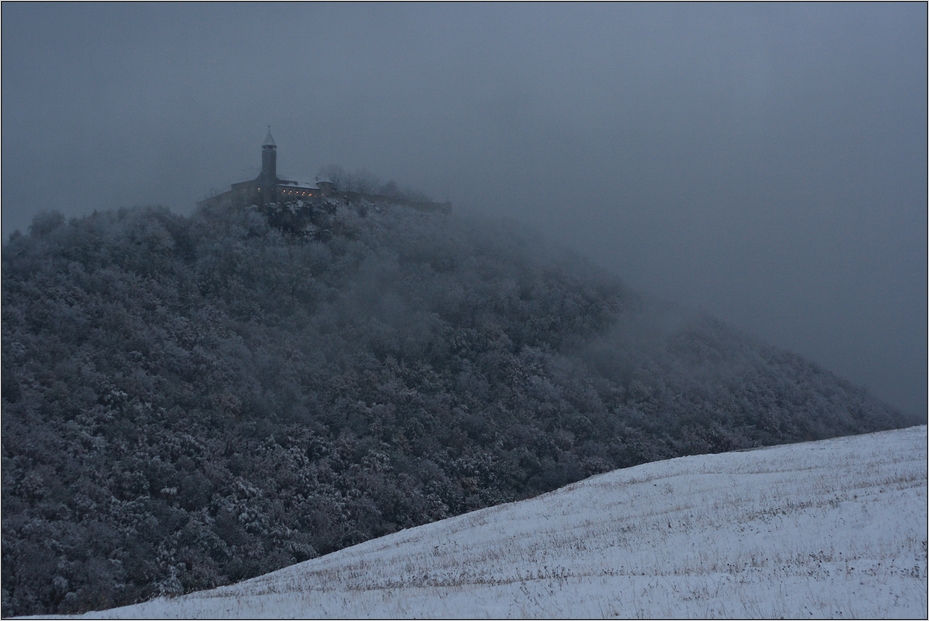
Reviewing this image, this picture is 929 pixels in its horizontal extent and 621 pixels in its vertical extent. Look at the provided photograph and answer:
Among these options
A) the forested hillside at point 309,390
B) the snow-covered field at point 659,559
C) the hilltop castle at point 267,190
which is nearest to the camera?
the snow-covered field at point 659,559

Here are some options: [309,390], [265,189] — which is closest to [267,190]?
[265,189]

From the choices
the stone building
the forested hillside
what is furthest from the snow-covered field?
the stone building

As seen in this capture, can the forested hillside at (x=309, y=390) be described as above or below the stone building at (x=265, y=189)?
below

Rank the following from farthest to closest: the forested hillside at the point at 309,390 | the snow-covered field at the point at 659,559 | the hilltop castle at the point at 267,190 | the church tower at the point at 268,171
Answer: the church tower at the point at 268,171 < the hilltop castle at the point at 267,190 < the forested hillside at the point at 309,390 < the snow-covered field at the point at 659,559

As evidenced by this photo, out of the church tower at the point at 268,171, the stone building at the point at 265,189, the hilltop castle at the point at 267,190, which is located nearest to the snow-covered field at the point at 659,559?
the hilltop castle at the point at 267,190

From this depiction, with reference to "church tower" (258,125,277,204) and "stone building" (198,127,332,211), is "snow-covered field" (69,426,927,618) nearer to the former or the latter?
"stone building" (198,127,332,211)

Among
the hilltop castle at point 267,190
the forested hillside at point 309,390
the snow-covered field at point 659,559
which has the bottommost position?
the forested hillside at point 309,390

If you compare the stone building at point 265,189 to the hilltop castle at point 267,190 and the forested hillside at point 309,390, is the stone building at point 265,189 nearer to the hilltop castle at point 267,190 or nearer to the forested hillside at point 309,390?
the hilltop castle at point 267,190
